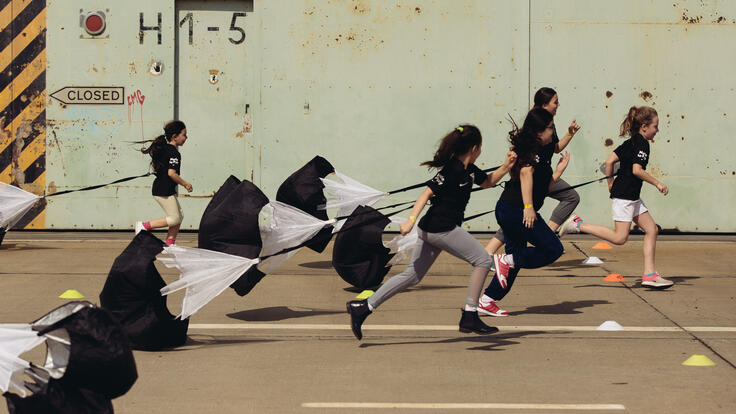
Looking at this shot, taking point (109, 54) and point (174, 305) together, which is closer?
point (174, 305)

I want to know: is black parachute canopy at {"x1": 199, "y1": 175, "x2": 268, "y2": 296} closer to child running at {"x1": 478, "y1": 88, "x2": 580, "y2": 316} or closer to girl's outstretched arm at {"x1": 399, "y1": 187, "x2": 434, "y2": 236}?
girl's outstretched arm at {"x1": 399, "y1": 187, "x2": 434, "y2": 236}

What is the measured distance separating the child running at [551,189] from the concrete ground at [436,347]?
5.4 inches

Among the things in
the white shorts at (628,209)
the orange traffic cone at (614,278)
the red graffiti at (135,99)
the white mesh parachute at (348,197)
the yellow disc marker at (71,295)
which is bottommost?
the orange traffic cone at (614,278)

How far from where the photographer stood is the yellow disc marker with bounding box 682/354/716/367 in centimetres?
605

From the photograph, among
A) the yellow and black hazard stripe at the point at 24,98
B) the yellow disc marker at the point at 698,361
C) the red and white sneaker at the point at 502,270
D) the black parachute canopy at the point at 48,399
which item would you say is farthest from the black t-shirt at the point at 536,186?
the yellow and black hazard stripe at the point at 24,98

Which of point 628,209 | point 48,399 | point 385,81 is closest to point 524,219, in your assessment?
point 628,209

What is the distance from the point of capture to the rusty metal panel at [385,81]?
1229 cm

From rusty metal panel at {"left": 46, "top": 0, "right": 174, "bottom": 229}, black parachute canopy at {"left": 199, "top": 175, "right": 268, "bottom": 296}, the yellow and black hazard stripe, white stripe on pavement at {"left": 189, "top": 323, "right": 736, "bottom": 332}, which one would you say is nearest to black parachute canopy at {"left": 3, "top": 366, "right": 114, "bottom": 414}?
white stripe on pavement at {"left": 189, "top": 323, "right": 736, "bottom": 332}

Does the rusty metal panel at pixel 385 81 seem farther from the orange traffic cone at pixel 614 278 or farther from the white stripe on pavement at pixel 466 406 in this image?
the white stripe on pavement at pixel 466 406

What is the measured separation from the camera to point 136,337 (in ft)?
20.7

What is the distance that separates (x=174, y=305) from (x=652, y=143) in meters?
6.69

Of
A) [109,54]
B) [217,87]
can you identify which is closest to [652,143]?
[217,87]

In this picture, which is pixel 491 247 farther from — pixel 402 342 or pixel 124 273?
pixel 124 273

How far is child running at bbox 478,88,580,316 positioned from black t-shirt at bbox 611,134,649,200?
50 centimetres
